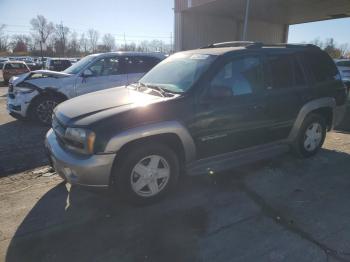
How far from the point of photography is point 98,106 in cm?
346

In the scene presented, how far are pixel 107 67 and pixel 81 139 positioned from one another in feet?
17.0

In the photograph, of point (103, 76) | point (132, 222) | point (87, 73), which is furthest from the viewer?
point (103, 76)

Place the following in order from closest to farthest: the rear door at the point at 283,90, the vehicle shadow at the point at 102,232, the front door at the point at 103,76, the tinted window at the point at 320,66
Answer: the vehicle shadow at the point at 102,232
the rear door at the point at 283,90
the tinted window at the point at 320,66
the front door at the point at 103,76

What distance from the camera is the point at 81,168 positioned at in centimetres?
301

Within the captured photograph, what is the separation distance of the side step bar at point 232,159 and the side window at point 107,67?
16.4 feet

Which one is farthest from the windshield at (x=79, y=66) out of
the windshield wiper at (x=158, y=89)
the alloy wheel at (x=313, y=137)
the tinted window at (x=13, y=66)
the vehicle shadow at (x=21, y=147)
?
→ the tinted window at (x=13, y=66)

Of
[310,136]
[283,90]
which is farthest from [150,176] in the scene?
[310,136]

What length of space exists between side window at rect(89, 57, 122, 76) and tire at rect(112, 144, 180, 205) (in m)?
5.04

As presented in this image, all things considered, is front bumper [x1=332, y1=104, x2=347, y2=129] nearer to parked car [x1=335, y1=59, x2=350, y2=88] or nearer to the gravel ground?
the gravel ground

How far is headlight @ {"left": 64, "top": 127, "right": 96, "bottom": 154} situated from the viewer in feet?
9.81

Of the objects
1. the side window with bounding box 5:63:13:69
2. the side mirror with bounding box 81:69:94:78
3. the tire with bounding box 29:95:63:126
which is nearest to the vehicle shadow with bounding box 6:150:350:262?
the tire with bounding box 29:95:63:126

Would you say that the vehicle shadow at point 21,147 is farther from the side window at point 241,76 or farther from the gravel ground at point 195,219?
the side window at point 241,76

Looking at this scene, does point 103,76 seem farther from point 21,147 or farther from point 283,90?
point 283,90

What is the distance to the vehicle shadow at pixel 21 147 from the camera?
4801 millimetres
